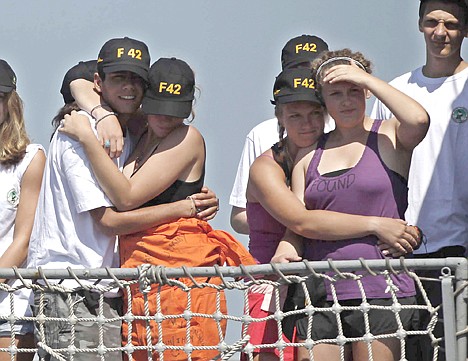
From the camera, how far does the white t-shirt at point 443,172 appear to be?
4938mm

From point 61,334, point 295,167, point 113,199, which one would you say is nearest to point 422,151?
point 295,167

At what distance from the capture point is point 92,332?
4.53 meters

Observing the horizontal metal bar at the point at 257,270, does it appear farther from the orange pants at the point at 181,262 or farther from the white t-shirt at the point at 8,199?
the white t-shirt at the point at 8,199

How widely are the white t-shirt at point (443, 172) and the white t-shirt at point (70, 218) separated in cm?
132

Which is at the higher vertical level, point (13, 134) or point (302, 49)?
point (302, 49)

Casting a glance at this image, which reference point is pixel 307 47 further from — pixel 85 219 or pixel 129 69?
pixel 85 219

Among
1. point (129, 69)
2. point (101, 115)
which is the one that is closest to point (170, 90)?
point (129, 69)

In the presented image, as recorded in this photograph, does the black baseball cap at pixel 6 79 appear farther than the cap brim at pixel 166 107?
Yes

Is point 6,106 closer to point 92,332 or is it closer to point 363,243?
point 92,332

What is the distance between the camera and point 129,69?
4824mm

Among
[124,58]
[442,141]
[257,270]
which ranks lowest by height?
[257,270]

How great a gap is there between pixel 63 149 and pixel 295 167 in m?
0.95

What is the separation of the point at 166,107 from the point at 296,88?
0.53 metres

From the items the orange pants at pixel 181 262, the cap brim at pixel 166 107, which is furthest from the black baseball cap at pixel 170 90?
the orange pants at pixel 181 262
